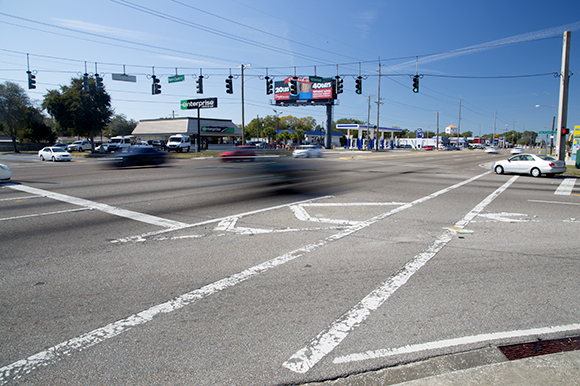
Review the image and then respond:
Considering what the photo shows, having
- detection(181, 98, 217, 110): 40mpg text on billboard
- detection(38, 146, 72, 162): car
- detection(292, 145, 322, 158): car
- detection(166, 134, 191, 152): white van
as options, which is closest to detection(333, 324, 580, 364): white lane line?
detection(292, 145, 322, 158): car

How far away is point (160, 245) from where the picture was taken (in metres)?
5.86

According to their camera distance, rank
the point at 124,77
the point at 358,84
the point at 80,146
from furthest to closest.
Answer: the point at 80,146
the point at 358,84
the point at 124,77

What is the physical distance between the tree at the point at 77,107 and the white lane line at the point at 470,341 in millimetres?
58516

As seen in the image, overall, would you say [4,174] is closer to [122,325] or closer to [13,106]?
[122,325]

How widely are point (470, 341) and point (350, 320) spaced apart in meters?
1.09

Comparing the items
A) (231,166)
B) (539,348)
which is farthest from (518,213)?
(231,166)

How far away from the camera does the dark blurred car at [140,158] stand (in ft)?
72.1

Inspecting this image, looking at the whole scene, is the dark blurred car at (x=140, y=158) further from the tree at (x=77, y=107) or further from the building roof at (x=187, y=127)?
the building roof at (x=187, y=127)

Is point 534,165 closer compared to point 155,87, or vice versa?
point 534,165

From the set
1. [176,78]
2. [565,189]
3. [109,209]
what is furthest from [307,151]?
[109,209]

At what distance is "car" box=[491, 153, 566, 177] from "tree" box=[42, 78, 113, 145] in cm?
5310

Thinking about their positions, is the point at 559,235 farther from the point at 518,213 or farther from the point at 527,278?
the point at 527,278

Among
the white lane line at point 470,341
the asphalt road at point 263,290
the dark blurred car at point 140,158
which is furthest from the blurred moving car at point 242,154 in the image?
the white lane line at point 470,341

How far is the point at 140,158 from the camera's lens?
22422mm
